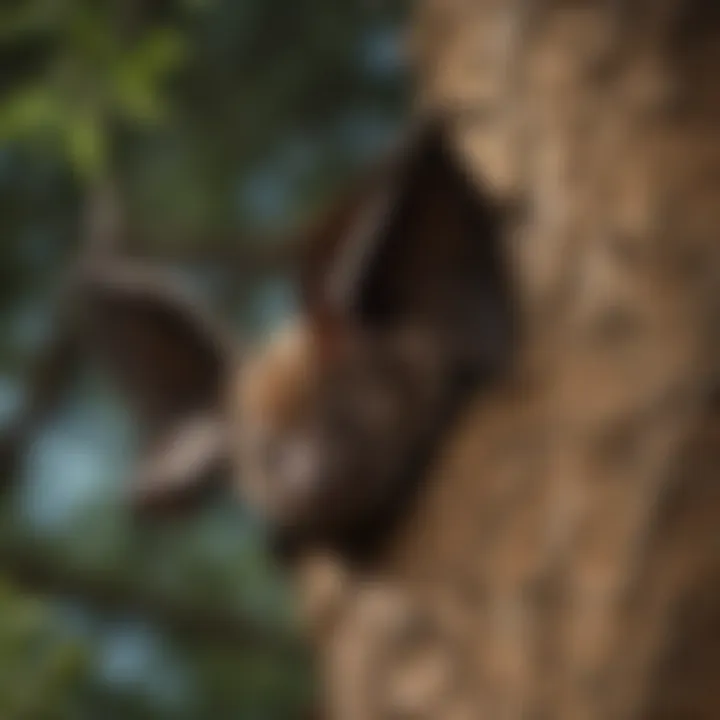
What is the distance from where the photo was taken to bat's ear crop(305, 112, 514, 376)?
2.04ft

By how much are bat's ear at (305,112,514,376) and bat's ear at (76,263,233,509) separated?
70 mm

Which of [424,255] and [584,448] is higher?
[424,255]

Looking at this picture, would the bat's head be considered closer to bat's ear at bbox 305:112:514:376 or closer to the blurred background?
bat's ear at bbox 305:112:514:376

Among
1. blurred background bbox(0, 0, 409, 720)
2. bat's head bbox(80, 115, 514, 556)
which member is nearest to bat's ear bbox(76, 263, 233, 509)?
bat's head bbox(80, 115, 514, 556)

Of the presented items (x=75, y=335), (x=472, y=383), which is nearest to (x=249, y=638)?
(x=75, y=335)

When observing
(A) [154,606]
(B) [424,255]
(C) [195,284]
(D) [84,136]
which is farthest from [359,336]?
(A) [154,606]

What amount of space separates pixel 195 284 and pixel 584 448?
0.36m

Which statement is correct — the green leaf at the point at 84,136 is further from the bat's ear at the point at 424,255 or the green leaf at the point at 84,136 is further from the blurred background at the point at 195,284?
the blurred background at the point at 195,284

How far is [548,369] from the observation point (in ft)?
2.08

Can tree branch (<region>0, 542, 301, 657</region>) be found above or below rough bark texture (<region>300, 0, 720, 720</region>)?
above

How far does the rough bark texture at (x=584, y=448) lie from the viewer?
596mm

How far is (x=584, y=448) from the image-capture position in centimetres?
61

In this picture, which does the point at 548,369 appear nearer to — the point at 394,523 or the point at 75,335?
the point at 394,523

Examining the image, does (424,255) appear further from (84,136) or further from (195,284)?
(195,284)
